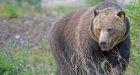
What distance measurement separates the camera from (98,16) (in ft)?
27.8

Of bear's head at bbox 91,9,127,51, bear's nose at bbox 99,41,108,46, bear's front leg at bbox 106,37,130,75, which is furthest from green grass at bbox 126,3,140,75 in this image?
bear's nose at bbox 99,41,108,46

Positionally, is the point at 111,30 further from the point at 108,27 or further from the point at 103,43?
the point at 103,43

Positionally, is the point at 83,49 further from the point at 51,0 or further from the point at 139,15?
the point at 51,0

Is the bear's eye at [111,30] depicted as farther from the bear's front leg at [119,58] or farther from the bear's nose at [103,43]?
the bear's front leg at [119,58]

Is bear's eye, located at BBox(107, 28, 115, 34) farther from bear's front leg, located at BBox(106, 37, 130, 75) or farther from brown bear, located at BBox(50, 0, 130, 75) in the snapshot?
bear's front leg, located at BBox(106, 37, 130, 75)

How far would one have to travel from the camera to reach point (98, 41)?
8430mm

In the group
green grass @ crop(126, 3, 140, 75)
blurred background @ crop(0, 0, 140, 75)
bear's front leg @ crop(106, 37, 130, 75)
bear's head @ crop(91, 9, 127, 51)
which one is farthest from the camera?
green grass @ crop(126, 3, 140, 75)

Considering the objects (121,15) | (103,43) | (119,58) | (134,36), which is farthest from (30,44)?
(103,43)

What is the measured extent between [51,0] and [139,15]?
20.2 metres

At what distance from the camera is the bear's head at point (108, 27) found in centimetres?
821

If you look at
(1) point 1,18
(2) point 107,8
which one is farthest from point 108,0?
(1) point 1,18

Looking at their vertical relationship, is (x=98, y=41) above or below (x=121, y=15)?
below

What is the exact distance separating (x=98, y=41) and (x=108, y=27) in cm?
27

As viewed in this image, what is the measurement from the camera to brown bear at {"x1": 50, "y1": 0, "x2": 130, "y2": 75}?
8.34 m
